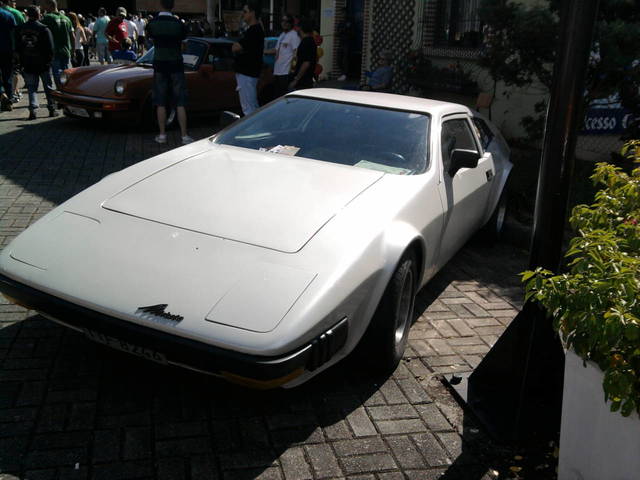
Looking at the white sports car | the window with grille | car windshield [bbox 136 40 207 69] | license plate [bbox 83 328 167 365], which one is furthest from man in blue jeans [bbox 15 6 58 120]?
license plate [bbox 83 328 167 365]

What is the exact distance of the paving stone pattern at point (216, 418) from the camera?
2.74 metres

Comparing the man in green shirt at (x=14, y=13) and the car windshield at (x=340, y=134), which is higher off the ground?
the man in green shirt at (x=14, y=13)

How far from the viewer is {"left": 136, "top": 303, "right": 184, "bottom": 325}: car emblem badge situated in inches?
108

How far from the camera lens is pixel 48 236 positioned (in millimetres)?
3283

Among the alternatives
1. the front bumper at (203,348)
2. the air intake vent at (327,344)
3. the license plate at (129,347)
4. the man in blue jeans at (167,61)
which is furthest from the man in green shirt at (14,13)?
the air intake vent at (327,344)

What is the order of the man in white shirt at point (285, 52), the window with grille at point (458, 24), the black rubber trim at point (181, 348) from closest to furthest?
the black rubber trim at point (181, 348) < the man in white shirt at point (285, 52) < the window with grille at point (458, 24)

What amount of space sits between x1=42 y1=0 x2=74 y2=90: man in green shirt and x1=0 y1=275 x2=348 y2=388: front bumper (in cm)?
956

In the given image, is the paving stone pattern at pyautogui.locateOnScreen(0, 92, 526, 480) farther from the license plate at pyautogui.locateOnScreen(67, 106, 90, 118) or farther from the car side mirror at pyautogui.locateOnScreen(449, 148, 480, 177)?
the license plate at pyautogui.locateOnScreen(67, 106, 90, 118)

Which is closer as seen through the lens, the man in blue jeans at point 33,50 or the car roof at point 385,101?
the car roof at point 385,101

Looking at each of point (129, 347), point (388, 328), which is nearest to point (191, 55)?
point (388, 328)

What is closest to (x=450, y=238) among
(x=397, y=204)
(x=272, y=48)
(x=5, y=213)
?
(x=397, y=204)

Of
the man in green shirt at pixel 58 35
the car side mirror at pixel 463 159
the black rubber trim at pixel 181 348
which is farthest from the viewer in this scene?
the man in green shirt at pixel 58 35

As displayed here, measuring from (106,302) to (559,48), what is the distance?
2.31 m

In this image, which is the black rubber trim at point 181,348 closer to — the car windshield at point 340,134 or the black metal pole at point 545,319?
the black metal pole at point 545,319
